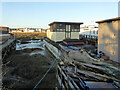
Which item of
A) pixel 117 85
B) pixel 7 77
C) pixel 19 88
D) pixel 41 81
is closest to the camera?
pixel 117 85

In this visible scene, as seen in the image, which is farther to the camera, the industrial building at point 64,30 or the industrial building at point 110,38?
the industrial building at point 64,30

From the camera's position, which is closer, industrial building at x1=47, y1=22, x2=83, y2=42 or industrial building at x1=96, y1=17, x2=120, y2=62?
industrial building at x1=96, y1=17, x2=120, y2=62

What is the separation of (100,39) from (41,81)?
9357 millimetres

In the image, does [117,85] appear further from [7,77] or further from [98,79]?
[7,77]

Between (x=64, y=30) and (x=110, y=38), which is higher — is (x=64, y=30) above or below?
above

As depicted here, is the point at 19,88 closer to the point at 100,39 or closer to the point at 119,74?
the point at 119,74

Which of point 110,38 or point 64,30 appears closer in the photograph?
point 110,38

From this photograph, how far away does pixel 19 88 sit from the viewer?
32.1ft

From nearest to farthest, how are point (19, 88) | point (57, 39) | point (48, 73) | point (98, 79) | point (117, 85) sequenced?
point (117, 85) → point (98, 79) → point (19, 88) → point (48, 73) → point (57, 39)

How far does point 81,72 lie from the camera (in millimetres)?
8000

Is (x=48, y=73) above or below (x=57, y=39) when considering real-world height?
below

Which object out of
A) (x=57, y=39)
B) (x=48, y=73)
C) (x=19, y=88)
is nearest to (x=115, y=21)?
(x=48, y=73)

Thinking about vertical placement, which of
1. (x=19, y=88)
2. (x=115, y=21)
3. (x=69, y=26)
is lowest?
(x=19, y=88)

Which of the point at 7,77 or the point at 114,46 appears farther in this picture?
the point at 7,77
